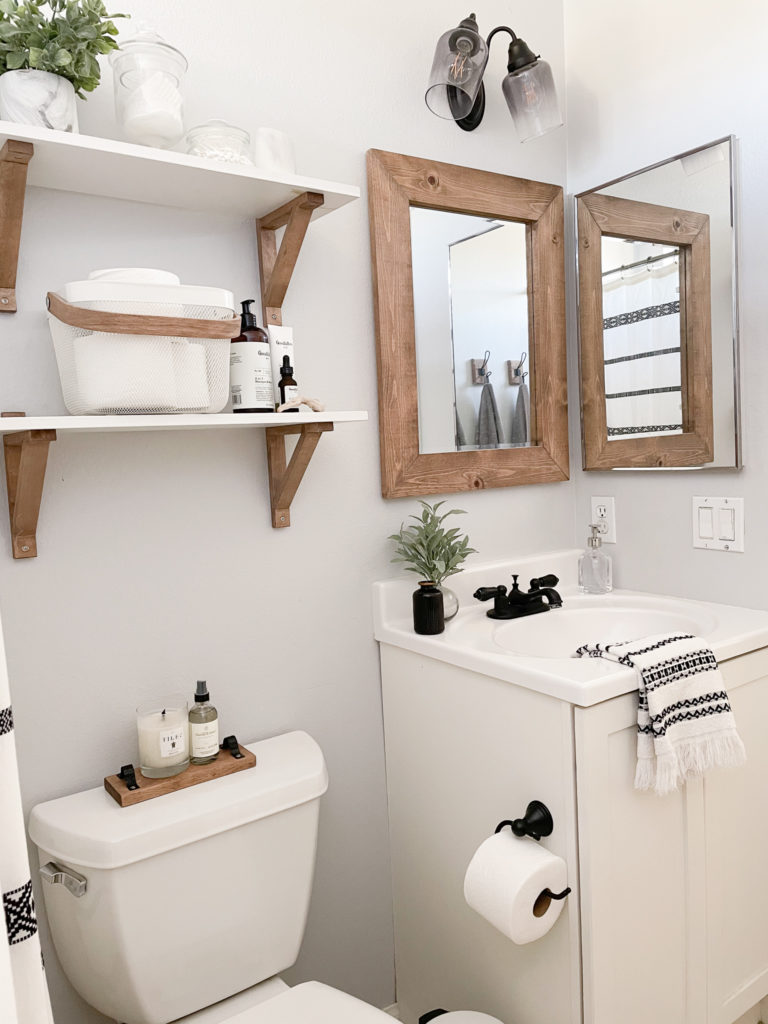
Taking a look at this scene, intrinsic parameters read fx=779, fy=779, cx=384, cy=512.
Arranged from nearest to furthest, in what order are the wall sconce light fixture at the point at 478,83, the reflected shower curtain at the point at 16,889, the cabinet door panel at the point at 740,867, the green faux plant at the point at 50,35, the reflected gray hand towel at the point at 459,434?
the reflected shower curtain at the point at 16,889 < the green faux plant at the point at 50,35 < the cabinet door panel at the point at 740,867 < the wall sconce light fixture at the point at 478,83 < the reflected gray hand towel at the point at 459,434

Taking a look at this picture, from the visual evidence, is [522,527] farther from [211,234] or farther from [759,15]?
[759,15]

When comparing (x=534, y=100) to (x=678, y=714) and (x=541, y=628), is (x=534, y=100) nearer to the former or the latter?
(x=541, y=628)

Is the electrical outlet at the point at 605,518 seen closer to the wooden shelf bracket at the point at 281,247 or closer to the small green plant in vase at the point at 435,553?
the small green plant in vase at the point at 435,553

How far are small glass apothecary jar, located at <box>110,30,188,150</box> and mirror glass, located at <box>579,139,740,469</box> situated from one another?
103cm

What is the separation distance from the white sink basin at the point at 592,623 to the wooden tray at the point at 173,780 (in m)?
0.55

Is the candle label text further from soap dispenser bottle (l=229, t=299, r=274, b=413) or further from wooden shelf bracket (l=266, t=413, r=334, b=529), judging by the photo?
soap dispenser bottle (l=229, t=299, r=274, b=413)

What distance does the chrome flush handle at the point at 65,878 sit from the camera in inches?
45.4

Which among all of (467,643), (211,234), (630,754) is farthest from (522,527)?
(211,234)

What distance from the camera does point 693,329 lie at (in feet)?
5.38

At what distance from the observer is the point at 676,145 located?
5.43ft

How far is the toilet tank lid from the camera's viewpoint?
3.77 ft

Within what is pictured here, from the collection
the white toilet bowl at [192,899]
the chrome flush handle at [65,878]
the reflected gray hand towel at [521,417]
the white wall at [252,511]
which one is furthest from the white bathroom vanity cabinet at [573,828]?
the chrome flush handle at [65,878]

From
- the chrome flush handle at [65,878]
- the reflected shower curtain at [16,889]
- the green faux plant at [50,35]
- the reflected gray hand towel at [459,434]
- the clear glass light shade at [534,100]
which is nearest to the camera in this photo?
the reflected shower curtain at [16,889]

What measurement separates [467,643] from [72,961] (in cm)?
83
